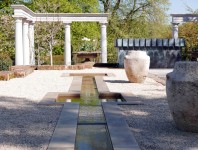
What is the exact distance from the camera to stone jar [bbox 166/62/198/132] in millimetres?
4934

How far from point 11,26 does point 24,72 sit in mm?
12480

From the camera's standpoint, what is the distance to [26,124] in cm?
589

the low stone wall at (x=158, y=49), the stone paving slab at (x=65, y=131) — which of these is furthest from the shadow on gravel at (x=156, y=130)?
the low stone wall at (x=158, y=49)

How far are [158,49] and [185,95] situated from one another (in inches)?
806

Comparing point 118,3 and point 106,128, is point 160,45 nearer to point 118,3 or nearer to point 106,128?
point 118,3

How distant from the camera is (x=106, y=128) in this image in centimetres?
558

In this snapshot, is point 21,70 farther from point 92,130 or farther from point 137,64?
point 92,130

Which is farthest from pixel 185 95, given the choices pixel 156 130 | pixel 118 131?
pixel 118 131

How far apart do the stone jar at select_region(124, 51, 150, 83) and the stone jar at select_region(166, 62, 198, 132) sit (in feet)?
22.8

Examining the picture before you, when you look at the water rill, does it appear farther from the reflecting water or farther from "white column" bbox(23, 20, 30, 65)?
"white column" bbox(23, 20, 30, 65)

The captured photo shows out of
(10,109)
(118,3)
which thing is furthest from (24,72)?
(118,3)

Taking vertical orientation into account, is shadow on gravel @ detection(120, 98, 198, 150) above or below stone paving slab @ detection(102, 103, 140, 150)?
below

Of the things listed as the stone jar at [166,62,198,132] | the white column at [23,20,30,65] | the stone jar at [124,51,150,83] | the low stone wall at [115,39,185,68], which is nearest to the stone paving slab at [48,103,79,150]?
the stone jar at [166,62,198,132]

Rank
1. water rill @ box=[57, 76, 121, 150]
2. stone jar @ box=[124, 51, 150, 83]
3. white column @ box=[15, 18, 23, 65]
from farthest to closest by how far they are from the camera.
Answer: white column @ box=[15, 18, 23, 65] → stone jar @ box=[124, 51, 150, 83] → water rill @ box=[57, 76, 121, 150]
